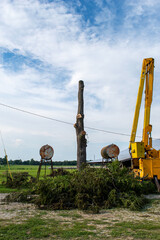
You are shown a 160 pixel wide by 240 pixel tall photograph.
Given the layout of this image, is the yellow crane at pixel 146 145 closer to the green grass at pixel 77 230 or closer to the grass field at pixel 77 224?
the grass field at pixel 77 224

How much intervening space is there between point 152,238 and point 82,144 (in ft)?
27.1

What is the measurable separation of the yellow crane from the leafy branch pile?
2.81m

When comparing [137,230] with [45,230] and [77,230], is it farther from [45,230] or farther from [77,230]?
[45,230]

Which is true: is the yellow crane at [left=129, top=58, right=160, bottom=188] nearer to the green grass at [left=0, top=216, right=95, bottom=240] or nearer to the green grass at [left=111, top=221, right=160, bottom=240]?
the green grass at [left=111, top=221, right=160, bottom=240]

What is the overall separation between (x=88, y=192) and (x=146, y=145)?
18.1ft

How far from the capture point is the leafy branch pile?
269 inches

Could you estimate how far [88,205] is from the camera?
6816 mm

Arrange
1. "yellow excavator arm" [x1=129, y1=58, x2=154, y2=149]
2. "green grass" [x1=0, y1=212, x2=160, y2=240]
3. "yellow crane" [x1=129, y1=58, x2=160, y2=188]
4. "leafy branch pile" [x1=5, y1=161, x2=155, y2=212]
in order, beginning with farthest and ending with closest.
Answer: "yellow excavator arm" [x1=129, y1=58, x2=154, y2=149] < "yellow crane" [x1=129, y1=58, x2=160, y2=188] < "leafy branch pile" [x1=5, y1=161, x2=155, y2=212] < "green grass" [x1=0, y1=212, x2=160, y2=240]

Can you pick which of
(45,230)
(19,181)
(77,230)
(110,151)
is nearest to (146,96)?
(110,151)

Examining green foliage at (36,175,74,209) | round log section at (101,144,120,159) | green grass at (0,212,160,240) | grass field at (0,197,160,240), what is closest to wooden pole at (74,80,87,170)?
round log section at (101,144,120,159)

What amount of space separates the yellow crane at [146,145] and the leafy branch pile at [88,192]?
2806 millimetres

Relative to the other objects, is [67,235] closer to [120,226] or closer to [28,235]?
[28,235]

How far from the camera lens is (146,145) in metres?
11.8

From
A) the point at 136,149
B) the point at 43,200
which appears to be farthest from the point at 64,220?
the point at 136,149
